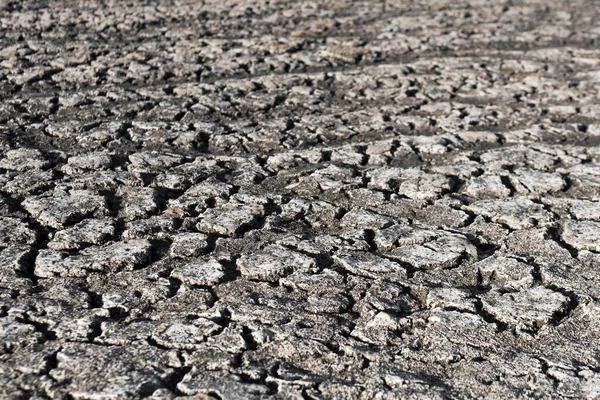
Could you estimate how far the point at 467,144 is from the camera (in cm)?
491

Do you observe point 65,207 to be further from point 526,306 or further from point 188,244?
point 526,306

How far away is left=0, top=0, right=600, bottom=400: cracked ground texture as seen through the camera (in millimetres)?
2633

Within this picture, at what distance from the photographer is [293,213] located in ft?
12.6

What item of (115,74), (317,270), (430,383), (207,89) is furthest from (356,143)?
(430,383)

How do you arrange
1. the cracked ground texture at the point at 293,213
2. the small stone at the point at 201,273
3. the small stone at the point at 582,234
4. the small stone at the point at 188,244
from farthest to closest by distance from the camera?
the small stone at the point at 582,234 < the small stone at the point at 188,244 < the small stone at the point at 201,273 < the cracked ground texture at the point at 293,213

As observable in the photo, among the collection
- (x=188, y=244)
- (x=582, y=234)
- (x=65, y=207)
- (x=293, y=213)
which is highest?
(x=65, y=207)

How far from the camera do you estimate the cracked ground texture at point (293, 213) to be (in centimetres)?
263

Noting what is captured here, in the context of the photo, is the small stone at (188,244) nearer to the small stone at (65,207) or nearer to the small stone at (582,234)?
the small stone at (65,207)

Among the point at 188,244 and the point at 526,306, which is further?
the point at 188,244

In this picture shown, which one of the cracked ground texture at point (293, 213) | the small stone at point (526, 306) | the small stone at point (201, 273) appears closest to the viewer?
the cracked ground texture at point (293, 213)

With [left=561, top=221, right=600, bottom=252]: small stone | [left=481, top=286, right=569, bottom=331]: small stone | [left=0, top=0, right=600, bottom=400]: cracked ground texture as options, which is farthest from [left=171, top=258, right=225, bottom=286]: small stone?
[left=561, top=221, right=600, bottom=252]: small stone

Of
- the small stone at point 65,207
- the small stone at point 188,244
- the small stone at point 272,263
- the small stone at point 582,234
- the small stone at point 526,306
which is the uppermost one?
the small stone at point 65,207

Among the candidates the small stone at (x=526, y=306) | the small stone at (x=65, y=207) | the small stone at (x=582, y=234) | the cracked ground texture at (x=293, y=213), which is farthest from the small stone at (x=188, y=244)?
the small stone at (x=582, y=234)

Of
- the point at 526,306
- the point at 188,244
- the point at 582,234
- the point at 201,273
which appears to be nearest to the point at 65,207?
the point at 188,244
